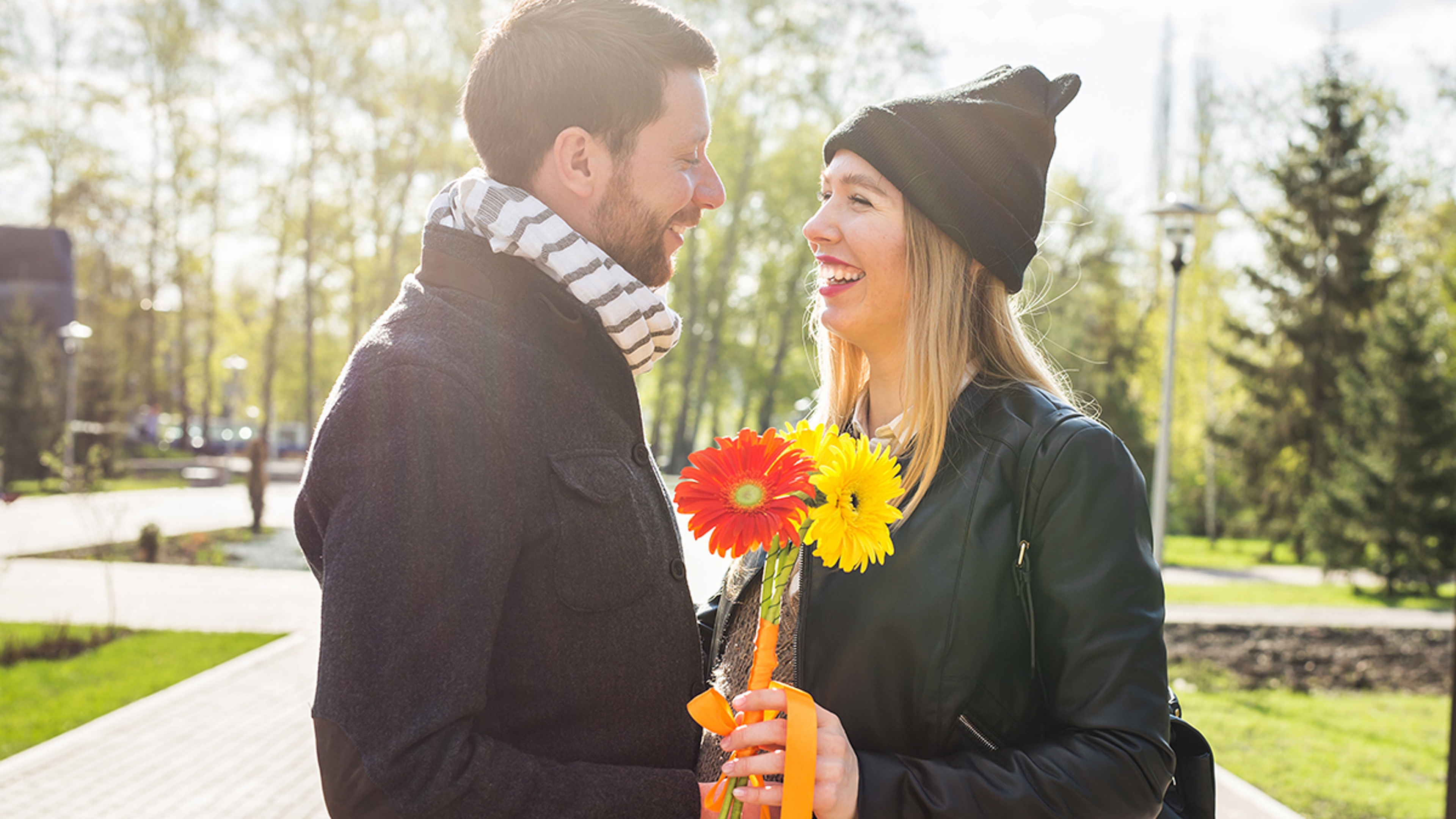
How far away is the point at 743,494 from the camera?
49.9 inches

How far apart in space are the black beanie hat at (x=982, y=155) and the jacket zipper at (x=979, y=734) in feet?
2.67

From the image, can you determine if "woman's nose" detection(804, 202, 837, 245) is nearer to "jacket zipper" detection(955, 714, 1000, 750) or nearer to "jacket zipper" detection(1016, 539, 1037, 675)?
"jacket zipper" detection(1016, 539, 1037, 675)

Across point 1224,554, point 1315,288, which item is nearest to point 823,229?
point 1315,288

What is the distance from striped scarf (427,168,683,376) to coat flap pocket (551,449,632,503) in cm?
21

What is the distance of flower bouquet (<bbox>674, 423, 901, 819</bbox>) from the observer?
1.27 metres

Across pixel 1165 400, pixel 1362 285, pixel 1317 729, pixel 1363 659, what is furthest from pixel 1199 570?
pixel 1317 729

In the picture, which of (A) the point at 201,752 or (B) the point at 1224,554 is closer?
(A) the point at 201,752

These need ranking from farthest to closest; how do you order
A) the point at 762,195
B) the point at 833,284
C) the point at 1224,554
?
the point at 762,195 → the point at 1224,554 → the point at 833,284

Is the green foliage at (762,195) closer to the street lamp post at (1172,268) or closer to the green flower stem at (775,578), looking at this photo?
the street lamp post at (1172,268)

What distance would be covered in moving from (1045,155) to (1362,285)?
2271 cm

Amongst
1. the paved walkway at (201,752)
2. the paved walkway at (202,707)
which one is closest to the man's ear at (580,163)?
the paved walkway at (201,752)

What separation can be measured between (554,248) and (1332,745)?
24.9 ft

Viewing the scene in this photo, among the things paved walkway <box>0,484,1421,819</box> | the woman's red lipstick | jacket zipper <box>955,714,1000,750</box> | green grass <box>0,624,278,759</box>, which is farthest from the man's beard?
green grass <box>0,624,278,759</box>

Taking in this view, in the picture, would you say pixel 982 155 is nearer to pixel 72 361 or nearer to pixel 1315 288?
pixel 1315 288
